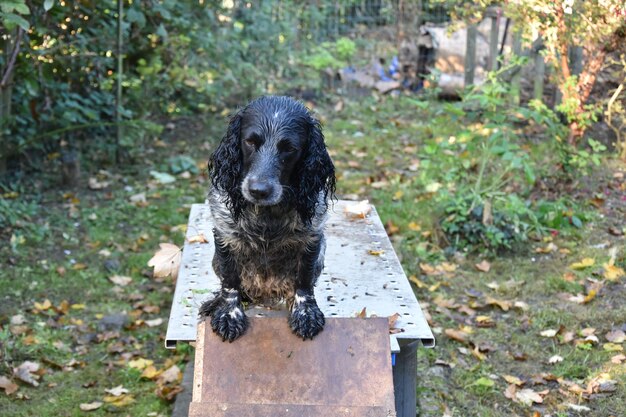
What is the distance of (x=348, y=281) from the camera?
4199 millimetres

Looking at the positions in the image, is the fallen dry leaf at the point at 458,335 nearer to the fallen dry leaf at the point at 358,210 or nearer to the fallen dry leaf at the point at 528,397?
the fallen dry leaf at the point at 528,397

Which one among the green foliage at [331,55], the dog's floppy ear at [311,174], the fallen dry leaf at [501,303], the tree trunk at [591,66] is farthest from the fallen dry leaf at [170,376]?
the green foliage at [331,55]

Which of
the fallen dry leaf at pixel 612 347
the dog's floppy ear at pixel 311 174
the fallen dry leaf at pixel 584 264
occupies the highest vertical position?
the dog's floppy ear at pixel 311 174

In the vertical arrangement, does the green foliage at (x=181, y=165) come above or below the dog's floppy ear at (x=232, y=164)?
below

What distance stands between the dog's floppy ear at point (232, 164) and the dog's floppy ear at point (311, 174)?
265 millimetres

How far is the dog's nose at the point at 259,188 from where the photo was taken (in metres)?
3.06

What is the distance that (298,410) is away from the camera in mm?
3043

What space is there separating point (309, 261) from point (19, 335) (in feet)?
7.53

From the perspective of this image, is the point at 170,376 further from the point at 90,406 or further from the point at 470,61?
the point at 470,61

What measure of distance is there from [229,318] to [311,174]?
0.74 m

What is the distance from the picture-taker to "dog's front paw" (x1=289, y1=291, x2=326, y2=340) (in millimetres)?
3344

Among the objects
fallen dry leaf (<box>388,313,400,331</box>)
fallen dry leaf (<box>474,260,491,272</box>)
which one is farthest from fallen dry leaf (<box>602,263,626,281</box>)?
fallen dry leaf (<box>388,313,400,331</box>)

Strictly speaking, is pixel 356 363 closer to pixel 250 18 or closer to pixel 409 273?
pixel 409 273

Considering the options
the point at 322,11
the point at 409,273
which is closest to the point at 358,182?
the point at 409,273
